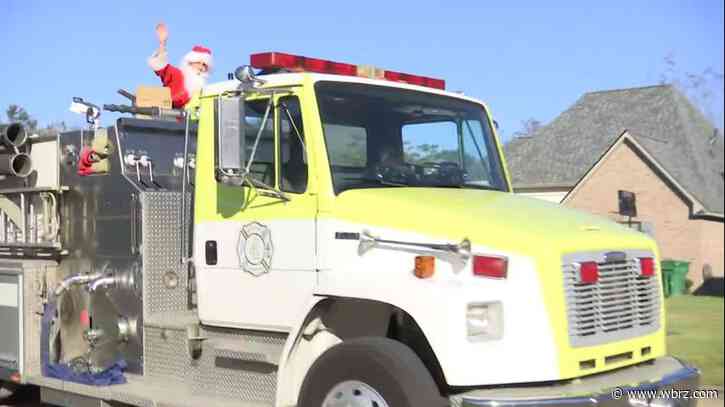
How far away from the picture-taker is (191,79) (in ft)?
23.2

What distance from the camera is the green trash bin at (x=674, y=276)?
24688mm

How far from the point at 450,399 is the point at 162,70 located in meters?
4.07

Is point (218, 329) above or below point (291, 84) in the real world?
below

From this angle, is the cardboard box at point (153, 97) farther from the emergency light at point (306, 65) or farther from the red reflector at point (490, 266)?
the red reflector at point (490, 266)

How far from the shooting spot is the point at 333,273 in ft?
16.0

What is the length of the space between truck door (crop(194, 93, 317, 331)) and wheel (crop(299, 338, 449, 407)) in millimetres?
483

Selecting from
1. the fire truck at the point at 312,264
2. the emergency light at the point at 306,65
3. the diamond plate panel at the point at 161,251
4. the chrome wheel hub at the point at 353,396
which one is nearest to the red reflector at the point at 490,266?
the fire truck at the point at 312,264

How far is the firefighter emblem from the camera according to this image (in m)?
5.26

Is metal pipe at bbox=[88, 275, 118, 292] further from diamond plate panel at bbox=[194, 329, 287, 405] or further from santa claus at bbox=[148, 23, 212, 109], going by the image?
santa claus at bbox=[148, 23, 212, 109]

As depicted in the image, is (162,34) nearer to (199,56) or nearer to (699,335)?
(199,56)

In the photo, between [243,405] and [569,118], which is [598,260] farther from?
[569,118]

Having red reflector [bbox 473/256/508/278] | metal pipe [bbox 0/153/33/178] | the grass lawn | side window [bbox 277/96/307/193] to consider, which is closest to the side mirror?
side window [bbox 277/96/307/193]

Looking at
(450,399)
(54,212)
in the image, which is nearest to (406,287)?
A: (450,399)

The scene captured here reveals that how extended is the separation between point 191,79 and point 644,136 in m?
24.5
